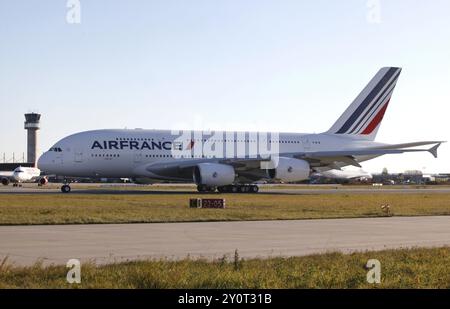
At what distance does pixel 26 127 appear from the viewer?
7293 inches

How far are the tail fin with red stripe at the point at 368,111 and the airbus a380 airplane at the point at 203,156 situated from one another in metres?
3.32

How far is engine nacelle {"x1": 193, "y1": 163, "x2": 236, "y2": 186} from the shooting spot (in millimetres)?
56344

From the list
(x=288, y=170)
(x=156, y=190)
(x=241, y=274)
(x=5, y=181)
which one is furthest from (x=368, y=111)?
(x=241, y=274)

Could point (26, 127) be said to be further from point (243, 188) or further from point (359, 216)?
point (359, 216)

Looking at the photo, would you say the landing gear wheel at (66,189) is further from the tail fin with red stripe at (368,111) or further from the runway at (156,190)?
the tail fin with red stripe at (368,111)

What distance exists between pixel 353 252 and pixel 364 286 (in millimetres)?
5388

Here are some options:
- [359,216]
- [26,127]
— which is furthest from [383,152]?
[26,127]

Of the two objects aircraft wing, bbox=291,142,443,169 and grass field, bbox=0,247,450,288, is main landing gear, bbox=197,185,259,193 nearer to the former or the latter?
aircraft wing, bbox=291,142,443,169

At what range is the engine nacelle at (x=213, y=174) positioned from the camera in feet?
185

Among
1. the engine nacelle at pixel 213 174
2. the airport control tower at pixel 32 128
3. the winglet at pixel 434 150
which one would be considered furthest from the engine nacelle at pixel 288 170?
the airport control tower at pixel 32 128

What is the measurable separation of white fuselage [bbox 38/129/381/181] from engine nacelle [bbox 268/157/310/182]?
118 inches

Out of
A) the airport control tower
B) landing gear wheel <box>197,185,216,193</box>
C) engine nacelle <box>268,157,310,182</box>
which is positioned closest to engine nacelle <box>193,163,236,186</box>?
A: landing gear wheel <box>197,185,216,193</box>

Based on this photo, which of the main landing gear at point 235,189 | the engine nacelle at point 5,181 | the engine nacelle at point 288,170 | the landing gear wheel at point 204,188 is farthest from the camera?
the engine nacelle at point 5,181

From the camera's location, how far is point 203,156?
199 feet
